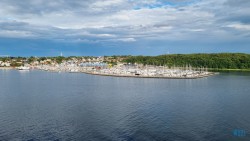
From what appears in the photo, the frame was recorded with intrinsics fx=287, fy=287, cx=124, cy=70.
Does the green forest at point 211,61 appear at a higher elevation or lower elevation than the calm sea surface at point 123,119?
higher

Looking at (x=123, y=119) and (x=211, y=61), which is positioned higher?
(x=211, y=61)

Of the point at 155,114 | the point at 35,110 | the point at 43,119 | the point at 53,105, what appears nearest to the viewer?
the point at 43,119

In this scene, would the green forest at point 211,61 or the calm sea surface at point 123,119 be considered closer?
the calm sea surface at point 123,119

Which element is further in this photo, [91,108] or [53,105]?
[53,105]

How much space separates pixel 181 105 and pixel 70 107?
363 inches

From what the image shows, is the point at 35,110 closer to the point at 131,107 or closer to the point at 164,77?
the point at 131,107

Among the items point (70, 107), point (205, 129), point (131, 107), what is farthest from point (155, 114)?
point (70, 107)

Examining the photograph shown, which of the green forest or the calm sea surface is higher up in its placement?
the green forest

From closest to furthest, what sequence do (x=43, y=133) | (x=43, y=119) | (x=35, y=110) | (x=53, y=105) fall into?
1. (x=43, y=133)
2. (x=43, y=119)
3. (x=35, y=110)
4. (x=53, y=105)

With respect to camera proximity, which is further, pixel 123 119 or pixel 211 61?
pixel 211 61

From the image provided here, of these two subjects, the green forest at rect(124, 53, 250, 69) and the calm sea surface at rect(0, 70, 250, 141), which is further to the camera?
the green forest at rect(124, 53, 250, 69)

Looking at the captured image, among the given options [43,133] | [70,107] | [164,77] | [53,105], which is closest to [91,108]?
[70,107]

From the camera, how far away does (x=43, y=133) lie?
15.5 m

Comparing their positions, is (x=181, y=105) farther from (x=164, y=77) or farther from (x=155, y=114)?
(x=164, y=77)
